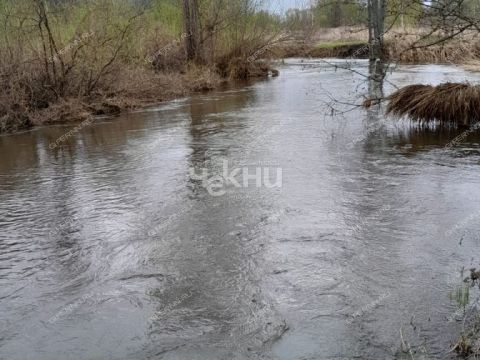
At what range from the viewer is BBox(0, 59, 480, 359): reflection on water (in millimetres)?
4664

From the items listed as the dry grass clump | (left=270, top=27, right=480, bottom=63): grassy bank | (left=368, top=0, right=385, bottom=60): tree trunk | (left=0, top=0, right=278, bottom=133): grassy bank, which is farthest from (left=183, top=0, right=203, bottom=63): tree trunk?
the dry grass clump

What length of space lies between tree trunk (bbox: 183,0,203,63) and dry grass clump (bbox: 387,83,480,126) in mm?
15842

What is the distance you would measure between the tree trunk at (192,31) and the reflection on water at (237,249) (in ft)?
53.1

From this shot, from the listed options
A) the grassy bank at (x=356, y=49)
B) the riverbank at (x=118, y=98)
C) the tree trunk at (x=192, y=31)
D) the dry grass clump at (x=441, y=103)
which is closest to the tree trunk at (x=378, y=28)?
the grassy bank at (x=356, y=49)

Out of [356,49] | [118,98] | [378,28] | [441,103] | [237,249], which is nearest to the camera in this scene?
[237,249]

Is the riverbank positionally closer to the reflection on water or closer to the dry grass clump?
the reflection on water

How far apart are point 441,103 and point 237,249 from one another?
8.00 metres

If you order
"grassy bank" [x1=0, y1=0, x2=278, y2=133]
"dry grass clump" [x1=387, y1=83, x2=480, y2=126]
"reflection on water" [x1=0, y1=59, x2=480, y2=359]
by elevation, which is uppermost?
"grassy bank" [x1=0, y1=0, x2=278, y2=133]

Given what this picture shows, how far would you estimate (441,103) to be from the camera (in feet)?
41.1

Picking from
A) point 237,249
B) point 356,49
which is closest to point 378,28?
point 237,249

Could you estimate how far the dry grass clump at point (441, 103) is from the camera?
1220 cm

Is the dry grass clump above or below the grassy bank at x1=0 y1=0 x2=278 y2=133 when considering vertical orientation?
below

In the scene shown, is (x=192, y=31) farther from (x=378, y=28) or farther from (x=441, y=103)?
(x=441, y=103)

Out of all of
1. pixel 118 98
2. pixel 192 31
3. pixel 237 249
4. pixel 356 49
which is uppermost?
pixel 192 31
